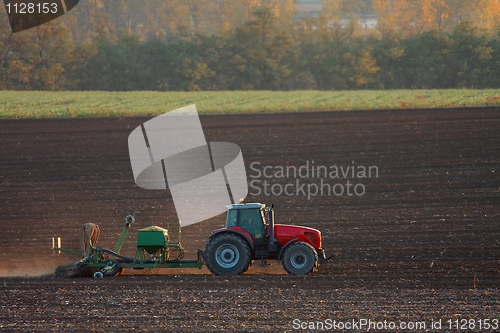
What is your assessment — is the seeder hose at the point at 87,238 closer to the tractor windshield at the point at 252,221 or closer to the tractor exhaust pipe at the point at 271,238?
the tractor windshield at the point at 252,221

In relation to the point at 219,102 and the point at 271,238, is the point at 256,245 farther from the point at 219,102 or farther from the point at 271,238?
the point at 219,102

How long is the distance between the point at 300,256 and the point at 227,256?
1.27 meters

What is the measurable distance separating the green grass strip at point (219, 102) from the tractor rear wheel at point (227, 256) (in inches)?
839

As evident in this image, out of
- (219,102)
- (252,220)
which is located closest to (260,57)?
Answer: (219,102)

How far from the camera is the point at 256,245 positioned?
42.9ft

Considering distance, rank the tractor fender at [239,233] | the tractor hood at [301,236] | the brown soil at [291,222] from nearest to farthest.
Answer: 1. the brown soil at [291,222]
2. the tractor fender at [239,233]
3. the tractor hood at [301,236]

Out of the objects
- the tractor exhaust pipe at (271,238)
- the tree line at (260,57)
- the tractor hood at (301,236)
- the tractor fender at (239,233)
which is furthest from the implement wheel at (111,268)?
the tree line at (260,57)

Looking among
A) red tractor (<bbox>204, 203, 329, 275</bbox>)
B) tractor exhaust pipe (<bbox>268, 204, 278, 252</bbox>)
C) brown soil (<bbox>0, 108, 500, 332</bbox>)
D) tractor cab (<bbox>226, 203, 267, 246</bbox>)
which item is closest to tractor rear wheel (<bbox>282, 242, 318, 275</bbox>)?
red tractor (<bbox>204, 203, 329, 275</bbox>)

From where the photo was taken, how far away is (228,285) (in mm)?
11828

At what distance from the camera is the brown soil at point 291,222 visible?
1006 cm

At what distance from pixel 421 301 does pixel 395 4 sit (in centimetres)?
5815

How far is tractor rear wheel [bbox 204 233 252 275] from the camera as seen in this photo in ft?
42.1

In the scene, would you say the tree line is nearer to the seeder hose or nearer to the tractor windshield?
the tractor windshield

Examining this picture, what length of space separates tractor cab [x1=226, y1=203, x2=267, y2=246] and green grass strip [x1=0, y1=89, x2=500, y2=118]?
68.9 ft
